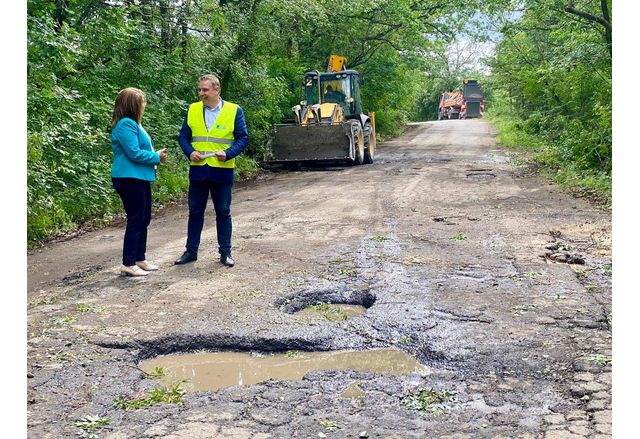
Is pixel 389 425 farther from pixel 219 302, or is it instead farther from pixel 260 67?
pixel 260 67

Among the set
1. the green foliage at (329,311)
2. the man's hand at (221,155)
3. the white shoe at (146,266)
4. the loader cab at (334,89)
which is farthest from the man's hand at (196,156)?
the loader cab at (334,89)

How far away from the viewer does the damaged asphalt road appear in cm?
309

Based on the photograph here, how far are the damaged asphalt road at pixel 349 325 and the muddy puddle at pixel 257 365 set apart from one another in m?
0.09

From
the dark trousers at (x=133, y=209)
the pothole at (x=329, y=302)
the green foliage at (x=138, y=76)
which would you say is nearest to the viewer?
the pothole at (x=329, y=302)

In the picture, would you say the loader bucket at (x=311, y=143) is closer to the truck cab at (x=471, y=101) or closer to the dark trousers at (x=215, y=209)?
the dark trousers at (x=215, y=209)

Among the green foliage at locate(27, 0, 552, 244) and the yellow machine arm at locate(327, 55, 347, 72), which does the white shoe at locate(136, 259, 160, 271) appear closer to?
the green foliage at locate(27, 0, 552, 244)

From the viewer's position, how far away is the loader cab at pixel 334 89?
57.3 feet

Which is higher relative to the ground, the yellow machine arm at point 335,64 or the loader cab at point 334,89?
the yellow machine arm at point 335,64

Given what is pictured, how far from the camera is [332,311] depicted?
4.84 m

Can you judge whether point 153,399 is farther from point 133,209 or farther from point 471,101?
point 471,101

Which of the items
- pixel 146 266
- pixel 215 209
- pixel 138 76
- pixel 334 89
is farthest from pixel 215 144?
pixel 334 89

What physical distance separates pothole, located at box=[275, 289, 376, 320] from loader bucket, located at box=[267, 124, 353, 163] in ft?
35.6

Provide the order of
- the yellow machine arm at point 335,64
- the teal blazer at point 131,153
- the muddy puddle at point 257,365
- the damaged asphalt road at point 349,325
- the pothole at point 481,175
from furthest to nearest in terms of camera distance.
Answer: the yellow machine arm at point 335,64, the pothole at point 481,175, the teal blazer at point 131,153, the muddy puddle at point 257,365, the damaged asphalt road at point 349,325

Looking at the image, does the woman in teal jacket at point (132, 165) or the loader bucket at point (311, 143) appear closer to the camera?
the woman in teal jacket at point (132, 165)
